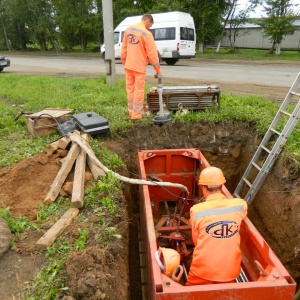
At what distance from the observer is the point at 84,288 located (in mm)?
2725

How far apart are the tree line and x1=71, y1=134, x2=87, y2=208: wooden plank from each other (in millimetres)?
22644

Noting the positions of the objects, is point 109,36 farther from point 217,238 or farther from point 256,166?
Result: point 217,238

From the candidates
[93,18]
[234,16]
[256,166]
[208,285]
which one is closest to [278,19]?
[234,16]

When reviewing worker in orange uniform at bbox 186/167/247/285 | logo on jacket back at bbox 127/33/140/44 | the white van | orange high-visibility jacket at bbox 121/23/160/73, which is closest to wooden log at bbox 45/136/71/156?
orange high-visibility jacket at bbox 121/23/160/73

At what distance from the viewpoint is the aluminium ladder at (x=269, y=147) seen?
16.4 feet

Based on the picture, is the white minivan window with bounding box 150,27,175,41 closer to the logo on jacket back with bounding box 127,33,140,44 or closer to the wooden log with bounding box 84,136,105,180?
the logo on jacket back with bounding box 127,33,140,44

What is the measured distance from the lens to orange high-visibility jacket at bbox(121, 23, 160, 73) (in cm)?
649

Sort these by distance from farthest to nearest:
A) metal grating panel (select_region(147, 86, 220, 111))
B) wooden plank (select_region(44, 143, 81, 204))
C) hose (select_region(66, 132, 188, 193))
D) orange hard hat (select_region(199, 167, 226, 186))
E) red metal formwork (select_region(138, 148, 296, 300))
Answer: metal grating panel (select_region(147, 86, 220, 111)) → hose (select_region(66, 132, 188, 193)) → wooden plank (select_region(44, 143, 81, 204)) → orange hard hat (select_region(199, 167, 226, 186)) → red metal formwork (select_region(138, 148, 296, 300))

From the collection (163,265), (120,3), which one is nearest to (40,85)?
(163,265)

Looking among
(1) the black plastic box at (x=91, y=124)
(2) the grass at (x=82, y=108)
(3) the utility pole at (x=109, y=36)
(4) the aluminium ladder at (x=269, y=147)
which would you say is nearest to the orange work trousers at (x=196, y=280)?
(4) the aluminium ladder at (x=269, y=147)

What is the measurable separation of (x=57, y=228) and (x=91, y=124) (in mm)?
2823

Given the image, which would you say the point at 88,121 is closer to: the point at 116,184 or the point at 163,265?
the point at 116,184

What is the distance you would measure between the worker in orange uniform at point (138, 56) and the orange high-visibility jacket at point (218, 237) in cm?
409

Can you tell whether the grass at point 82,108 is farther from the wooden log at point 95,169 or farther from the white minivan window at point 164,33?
the white minivan window at point 164,33
